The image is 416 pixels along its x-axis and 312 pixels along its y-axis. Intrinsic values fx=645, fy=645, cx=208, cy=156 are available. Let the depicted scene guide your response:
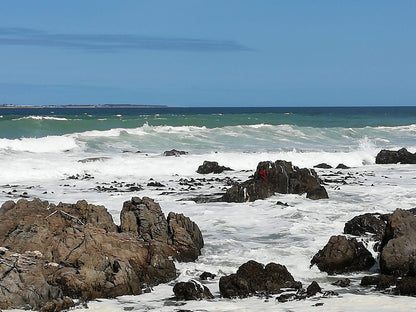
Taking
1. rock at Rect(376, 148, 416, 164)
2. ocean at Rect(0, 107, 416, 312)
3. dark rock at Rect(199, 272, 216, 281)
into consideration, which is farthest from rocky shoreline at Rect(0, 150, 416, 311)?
rock at Rect(376, 148, 416, 164)

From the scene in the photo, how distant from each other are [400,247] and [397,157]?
23.8 meters

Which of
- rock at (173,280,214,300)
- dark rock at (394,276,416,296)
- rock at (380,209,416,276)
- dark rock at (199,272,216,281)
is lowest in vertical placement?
dark rock at (199,272,216,281)

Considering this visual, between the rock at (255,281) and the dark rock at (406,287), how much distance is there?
1.65m

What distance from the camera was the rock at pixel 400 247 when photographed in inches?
470

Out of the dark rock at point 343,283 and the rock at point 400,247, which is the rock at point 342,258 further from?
the dark rock at point 343,283

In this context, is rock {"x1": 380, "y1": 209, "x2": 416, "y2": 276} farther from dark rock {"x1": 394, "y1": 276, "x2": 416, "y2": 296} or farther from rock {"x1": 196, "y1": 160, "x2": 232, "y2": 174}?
rock {"x1": 196, "y1": 160, "x2": 232, "y2": 174}

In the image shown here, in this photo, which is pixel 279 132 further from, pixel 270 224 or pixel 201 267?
pixel 201 267

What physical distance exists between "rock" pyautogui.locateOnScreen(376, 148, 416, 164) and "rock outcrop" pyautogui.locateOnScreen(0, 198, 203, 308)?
22.9m

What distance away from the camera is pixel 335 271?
12.4m

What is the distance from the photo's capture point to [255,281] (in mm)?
11070

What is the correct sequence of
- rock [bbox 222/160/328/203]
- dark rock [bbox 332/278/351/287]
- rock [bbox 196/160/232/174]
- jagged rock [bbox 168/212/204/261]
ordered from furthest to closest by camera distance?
1. rock [bbox 196/160/232/174]
2. rock [bbox 222/160/328/203]
3. jagged rock [bbox 168/212/204/261]
4. dark rock [bbox 332/278/351/287]

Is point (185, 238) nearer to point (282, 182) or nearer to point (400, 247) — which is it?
point (400, 247)

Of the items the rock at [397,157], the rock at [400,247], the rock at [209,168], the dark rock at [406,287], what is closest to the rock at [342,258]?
A: the rock at [400,247]

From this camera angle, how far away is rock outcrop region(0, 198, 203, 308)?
10.6 metres
